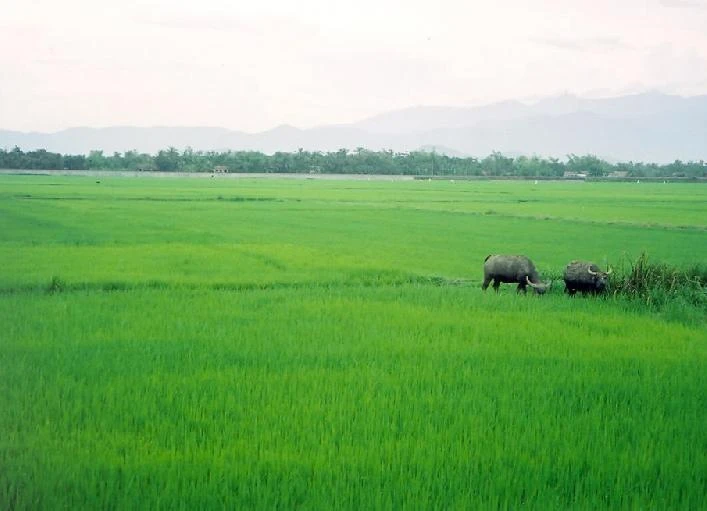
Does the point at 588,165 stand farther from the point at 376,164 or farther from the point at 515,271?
the point at 515,271

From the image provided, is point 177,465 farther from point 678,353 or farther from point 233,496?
point 678,353

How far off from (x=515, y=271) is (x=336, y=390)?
14.7 feet

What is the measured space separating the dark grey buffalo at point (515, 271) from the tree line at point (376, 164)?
5709 centimetres

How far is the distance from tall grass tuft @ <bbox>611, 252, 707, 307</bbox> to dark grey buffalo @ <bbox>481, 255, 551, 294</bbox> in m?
0.90

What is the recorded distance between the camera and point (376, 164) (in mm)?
70125

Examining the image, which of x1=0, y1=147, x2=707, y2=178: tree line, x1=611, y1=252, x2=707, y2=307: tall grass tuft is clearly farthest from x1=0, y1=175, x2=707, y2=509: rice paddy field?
x1=0, y1=147, x2=707, y2=178: tree line

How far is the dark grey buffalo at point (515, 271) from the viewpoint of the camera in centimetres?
872

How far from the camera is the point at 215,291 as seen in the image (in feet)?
29.7

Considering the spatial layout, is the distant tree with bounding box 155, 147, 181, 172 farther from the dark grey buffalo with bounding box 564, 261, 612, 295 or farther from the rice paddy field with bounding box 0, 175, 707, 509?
the dark grey buffalo with bounding box 564, 261, 612, 295

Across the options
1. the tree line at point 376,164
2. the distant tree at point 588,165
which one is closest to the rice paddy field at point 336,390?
the tree line at point 376,164

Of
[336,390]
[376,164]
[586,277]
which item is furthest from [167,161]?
[336,390]

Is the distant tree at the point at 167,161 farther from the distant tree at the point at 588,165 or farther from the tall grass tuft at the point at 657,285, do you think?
the tall grass tuft at the point at 657,285

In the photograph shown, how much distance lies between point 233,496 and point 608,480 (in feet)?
5.69

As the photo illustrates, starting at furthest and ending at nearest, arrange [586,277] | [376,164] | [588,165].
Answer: [588,165]
[376,164]
[586,277]
